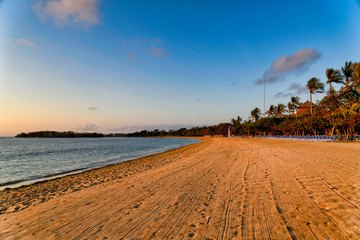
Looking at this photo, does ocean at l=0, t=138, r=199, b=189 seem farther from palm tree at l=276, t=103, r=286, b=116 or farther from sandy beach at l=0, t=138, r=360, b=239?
palm tree at l=276, t=103, r=286, b=116

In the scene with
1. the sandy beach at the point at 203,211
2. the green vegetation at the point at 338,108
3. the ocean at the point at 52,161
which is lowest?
the ocean at the point at 52,161

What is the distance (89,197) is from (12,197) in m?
3.97

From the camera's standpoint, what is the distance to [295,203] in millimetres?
4633

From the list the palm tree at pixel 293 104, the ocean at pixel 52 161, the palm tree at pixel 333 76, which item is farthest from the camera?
the palm tree at pixel 293 104

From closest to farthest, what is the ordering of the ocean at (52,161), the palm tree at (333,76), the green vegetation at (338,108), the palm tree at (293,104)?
the ocean at (52,161) → the green vegetation at (338,108) → the palm tree at (333,76) → the palm tree at (293,104)

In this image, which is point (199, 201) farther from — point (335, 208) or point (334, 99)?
point (334, 99)

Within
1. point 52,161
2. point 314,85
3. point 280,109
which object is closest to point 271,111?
point 280,109

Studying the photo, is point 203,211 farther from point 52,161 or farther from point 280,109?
point 280,109

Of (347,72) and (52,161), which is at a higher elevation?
(347,72)

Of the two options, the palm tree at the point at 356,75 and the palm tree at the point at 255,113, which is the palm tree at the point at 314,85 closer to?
the palm tree at the point at 356,75

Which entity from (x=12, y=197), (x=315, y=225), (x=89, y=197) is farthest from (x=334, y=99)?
(x=12, y=197)

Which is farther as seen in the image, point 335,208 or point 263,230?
point 335,208

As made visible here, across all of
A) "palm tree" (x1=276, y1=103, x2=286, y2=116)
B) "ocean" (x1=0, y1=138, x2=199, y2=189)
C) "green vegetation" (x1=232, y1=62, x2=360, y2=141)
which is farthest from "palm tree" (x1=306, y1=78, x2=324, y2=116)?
"ocean" (x1=0, y1=138, x2=199, y2=189)

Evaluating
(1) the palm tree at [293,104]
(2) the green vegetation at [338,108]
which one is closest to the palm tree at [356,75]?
(2) the green vegetation at [338,108]
